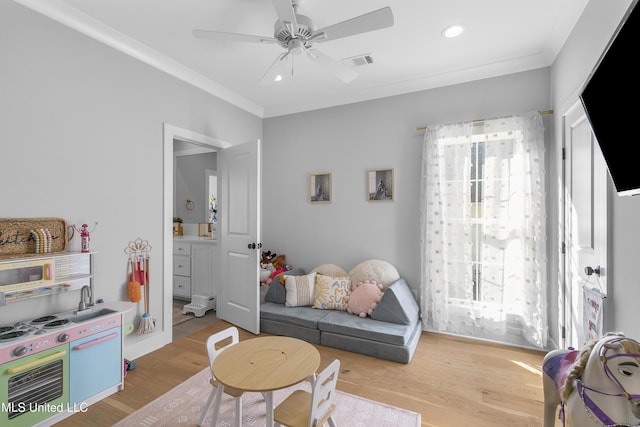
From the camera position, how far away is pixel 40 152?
1.97 m

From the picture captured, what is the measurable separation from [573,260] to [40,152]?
388 centimetres

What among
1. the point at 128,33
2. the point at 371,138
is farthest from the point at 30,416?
the point at 371,138

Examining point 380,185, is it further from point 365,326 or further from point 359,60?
point 365,326

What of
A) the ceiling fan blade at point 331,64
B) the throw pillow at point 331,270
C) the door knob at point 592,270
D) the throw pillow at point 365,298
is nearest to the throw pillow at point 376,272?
the throw pillow at point 365,298

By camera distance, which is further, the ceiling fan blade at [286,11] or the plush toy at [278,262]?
the plush toy at [278,262]

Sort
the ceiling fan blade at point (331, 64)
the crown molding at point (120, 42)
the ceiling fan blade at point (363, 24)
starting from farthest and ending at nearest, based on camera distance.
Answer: the ceiling fan blade at point (331, 64)
the crown molding at point (120, 42)
the ceiling fan blade at point (363, 24)

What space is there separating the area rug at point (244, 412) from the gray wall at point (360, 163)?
1574 mm

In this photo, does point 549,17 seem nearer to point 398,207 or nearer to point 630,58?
point 630,58

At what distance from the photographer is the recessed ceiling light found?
7.43ft

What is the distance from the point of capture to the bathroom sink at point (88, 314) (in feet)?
6.59

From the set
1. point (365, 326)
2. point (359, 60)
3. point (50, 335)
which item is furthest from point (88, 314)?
point (359, 60)

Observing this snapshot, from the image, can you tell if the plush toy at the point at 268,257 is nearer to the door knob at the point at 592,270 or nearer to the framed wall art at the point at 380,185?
the framed wall art at the point at 380,185

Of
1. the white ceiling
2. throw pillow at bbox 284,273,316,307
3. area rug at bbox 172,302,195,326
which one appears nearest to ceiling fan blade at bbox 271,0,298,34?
the white ceiling

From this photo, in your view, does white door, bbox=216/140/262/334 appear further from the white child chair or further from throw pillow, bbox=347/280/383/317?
the white child chair
